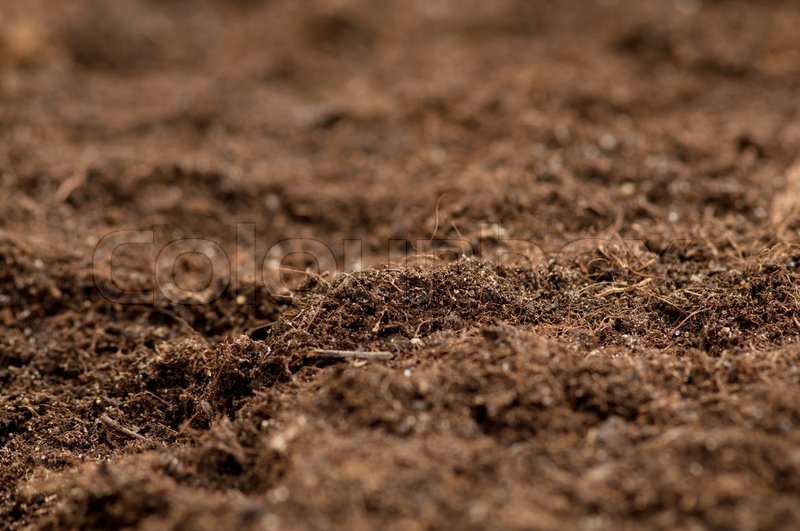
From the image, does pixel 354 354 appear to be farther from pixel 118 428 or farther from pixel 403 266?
pixel 118 428

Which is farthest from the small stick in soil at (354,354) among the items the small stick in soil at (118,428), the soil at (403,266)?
the small stick in soil at (118,428)

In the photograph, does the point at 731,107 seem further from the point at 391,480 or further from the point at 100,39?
the point at 100,39

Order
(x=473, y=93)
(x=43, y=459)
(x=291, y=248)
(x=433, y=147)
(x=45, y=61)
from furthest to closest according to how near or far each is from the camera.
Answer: (x=45, y=61) → (x=473, y=93) → (x=433, y=147) → (x=291, y=248) → (x=43, y=459)

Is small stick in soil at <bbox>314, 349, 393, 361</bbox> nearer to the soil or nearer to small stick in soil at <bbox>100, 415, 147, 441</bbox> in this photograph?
the soil

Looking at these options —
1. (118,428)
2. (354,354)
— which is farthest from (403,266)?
(118,428)

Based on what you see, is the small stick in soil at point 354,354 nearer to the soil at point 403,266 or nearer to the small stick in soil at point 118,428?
the soil at point 403,266

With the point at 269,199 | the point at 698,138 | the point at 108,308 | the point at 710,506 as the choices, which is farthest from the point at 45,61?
the point at 710,506
